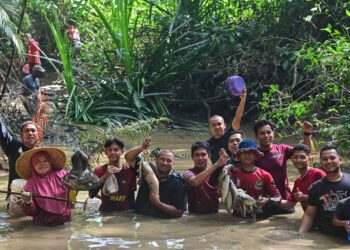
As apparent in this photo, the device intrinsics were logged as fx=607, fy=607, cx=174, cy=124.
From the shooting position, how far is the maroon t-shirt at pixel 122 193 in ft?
19.0

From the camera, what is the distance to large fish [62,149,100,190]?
5252 millimetres

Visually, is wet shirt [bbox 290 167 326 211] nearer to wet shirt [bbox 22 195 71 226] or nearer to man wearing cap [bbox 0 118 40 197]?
wet shirt [bbox 22 195 71 226]

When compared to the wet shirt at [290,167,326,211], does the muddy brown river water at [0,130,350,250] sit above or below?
below

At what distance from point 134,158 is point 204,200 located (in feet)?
2.63

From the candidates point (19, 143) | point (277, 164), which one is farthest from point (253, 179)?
point (19, 143)

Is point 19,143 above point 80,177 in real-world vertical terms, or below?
above

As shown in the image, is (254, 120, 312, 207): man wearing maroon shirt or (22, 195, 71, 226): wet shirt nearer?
(22, 195, 71, 226): wet shirt

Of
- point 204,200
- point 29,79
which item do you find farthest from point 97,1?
point 204,200

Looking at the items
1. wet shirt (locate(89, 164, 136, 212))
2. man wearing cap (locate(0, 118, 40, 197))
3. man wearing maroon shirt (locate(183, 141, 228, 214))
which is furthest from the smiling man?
man wearing cap (locate(0, 118, 40, 197))

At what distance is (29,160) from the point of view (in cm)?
548

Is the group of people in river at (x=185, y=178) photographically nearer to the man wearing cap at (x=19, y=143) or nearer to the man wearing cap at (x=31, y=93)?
the man wearing cap at (x=19, y=143)

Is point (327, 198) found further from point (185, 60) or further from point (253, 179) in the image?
point (185, 60)

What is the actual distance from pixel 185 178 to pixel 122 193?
0.63m

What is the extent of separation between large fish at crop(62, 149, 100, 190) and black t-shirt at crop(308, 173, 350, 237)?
1.88 m
